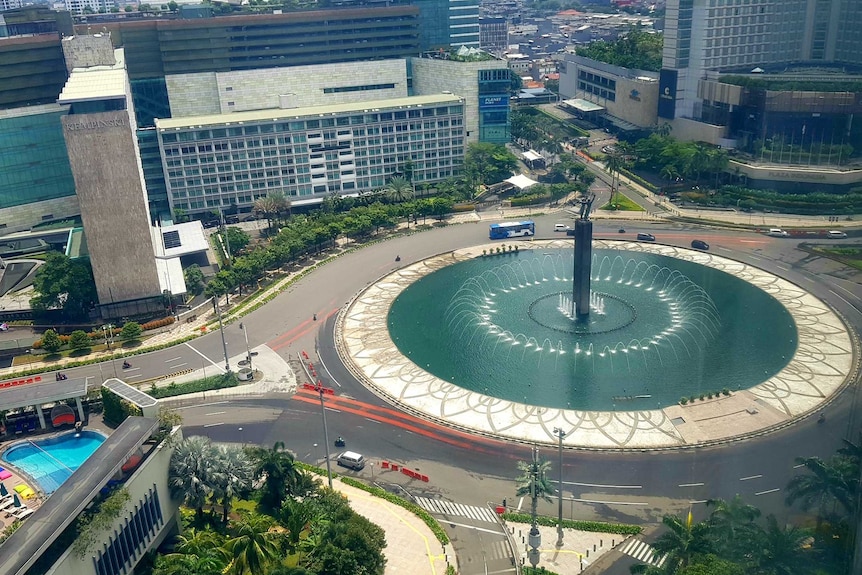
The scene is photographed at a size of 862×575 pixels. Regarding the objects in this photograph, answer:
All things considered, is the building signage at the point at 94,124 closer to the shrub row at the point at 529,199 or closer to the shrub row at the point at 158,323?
the shrub row at the point at 158,323

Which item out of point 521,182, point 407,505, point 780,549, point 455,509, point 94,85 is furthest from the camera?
point 521,182

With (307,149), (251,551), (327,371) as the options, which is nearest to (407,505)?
(251,551)

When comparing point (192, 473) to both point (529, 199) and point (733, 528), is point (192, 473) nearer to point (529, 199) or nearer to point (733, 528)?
point (733, 528)

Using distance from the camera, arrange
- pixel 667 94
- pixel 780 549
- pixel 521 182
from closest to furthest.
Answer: pixel 780 549 < pixel 521 182 < pixel 667 94

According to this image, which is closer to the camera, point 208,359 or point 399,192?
point 208,359

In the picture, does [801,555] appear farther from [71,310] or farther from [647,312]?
[71,310]

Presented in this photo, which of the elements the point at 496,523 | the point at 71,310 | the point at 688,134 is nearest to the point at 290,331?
the point at 71,310
